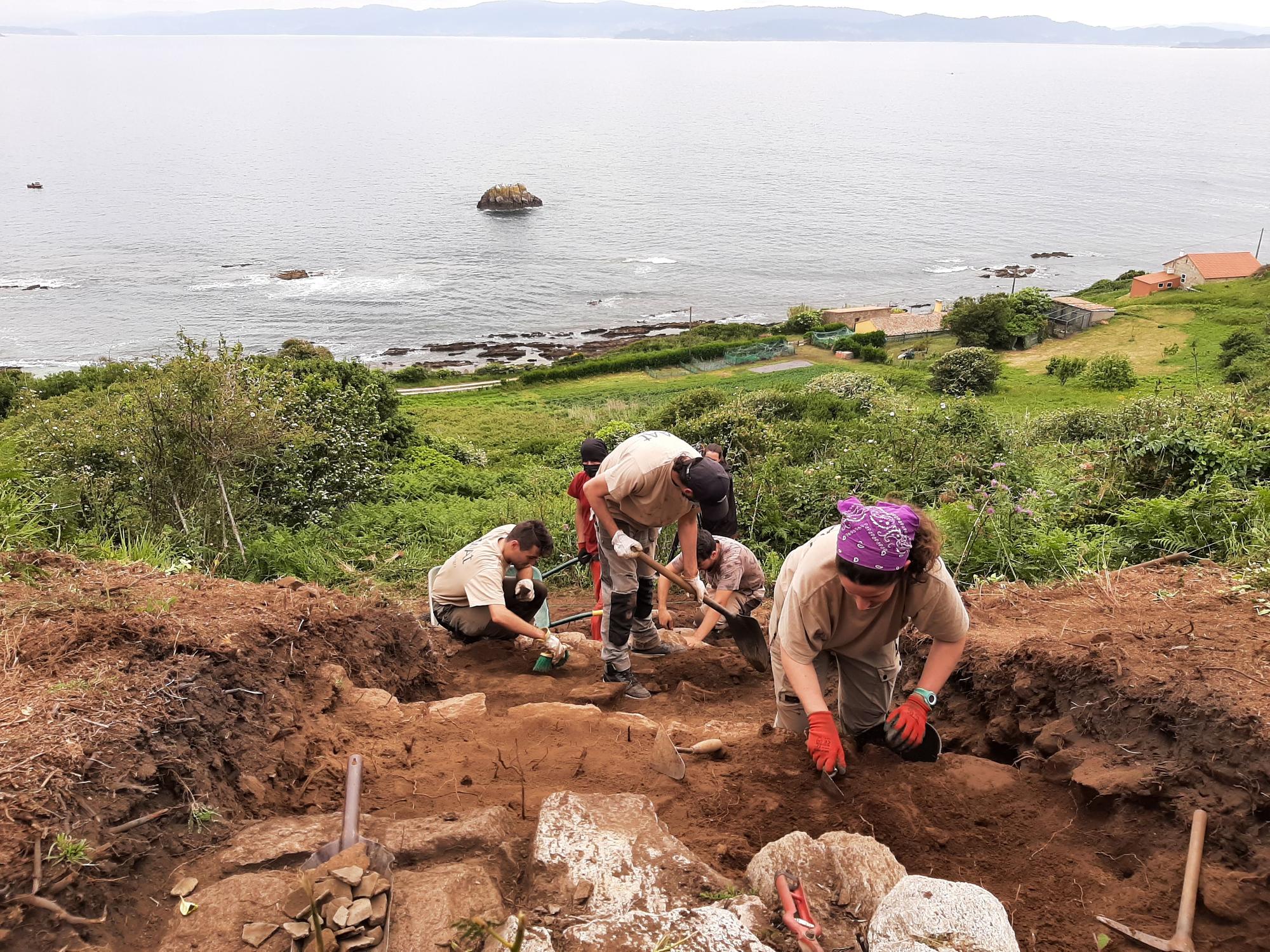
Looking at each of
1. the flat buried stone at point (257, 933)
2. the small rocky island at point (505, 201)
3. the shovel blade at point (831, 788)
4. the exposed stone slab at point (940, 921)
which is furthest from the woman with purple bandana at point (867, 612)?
the small rocky island at point (505, 201)

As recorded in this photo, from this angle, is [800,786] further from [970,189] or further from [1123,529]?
[970,189]

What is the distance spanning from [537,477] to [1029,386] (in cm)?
2570

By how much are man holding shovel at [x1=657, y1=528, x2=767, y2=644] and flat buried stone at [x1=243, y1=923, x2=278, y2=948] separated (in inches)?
164

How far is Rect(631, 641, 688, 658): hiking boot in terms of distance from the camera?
716cm

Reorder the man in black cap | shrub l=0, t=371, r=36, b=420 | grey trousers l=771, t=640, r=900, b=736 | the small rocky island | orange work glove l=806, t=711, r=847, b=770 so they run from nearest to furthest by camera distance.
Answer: orange work glove l=806, t=711, r=847, b=770, grey trousers l=771, t=640, r=900, b=736, the man in black cap, shrub l=0, t=371, r=36, b=420, the small rocky island

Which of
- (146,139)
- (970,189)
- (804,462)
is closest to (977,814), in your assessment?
(804,462)

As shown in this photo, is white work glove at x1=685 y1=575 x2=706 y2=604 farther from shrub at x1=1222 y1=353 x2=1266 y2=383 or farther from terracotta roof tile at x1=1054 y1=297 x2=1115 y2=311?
terracotta roof tile at x1=1054 y1=297 x2=1115 y2=311

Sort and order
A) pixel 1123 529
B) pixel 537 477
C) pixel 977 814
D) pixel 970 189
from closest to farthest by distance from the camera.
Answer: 1. pixel 977 814
2. pixel 1123 529
3. pixel 537 477
4. pixel 970 189

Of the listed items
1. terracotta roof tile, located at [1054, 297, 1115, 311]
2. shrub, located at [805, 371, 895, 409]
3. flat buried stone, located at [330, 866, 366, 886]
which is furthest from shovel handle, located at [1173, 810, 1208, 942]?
terracotta roof tile, located at [1054, 297, 1115, 311]

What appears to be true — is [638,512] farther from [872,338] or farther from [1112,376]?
[872,338]

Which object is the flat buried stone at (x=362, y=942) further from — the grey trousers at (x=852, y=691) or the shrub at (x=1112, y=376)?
the shrub at (x=1112, y=376)

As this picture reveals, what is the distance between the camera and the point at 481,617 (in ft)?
22.5

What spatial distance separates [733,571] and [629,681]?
130 cm

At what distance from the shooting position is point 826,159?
117m
